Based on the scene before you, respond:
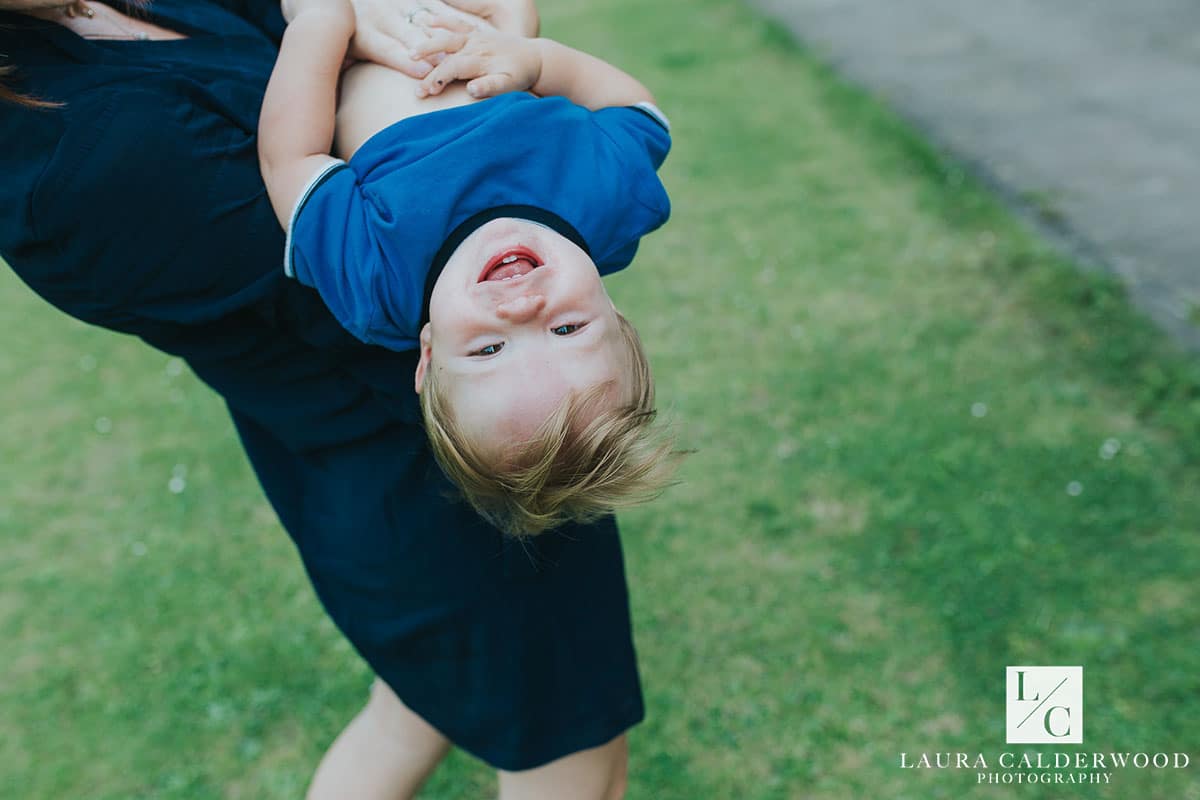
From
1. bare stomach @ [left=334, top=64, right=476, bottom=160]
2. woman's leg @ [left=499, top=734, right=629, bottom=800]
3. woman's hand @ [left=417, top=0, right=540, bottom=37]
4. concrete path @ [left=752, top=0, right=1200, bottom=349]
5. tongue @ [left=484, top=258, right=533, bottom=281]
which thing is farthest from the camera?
concrete path @ [left=752, top=0, right=1200, bottom=349]

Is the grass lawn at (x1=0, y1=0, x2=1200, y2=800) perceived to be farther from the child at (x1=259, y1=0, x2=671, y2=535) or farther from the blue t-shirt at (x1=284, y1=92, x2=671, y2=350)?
the blue t-shirt at (x1=284, y1=92, x2=671, y2=350)

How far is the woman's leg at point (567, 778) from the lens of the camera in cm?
207

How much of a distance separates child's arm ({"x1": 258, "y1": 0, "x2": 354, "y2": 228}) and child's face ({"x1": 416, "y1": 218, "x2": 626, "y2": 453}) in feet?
0.87

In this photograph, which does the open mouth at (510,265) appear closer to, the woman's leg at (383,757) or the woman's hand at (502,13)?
the woman's hand at (502,13)

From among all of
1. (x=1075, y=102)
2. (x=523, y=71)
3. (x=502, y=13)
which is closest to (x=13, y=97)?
(x=523, y=71)

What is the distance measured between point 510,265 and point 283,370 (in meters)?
0.43

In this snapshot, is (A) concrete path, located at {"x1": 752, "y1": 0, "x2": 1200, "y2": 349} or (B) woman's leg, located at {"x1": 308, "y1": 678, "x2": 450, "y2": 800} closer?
(B) woman's leg, located at {"x1": 308, "y1": 678, "x2": 450, "y2": 800}

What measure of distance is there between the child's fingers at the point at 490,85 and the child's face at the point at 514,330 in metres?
0.23

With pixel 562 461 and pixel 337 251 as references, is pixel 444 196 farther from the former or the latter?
pixel 562 461

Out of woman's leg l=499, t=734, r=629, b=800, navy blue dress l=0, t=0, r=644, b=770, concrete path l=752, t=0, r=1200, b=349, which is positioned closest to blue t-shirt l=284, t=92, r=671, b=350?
navy blue dress l=0, t=0, r=644, b=770


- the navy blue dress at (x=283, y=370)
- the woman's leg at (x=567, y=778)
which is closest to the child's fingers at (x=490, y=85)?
the navy blue dress at (x=283, y=370)

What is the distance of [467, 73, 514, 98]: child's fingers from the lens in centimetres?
170

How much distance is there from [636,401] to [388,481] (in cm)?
46

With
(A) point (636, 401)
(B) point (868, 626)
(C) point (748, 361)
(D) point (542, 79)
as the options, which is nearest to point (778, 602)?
(B) point (868, 626)
